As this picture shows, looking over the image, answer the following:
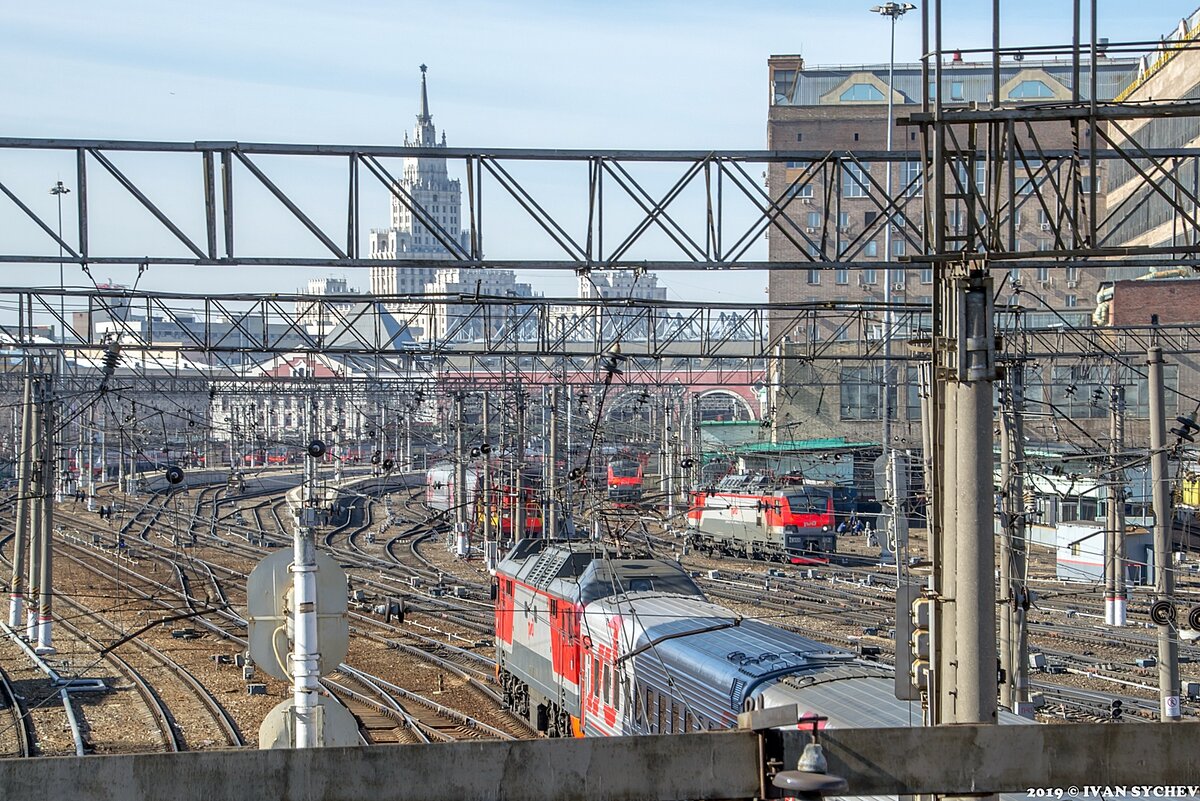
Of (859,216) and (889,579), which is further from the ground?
(859,216)

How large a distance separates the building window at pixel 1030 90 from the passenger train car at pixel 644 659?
49.3 m

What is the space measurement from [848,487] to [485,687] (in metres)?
27.8

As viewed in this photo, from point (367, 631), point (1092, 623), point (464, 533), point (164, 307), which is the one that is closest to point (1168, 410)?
point (1092, 623)

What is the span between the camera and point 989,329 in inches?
300

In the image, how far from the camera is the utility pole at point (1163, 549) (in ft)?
50.9

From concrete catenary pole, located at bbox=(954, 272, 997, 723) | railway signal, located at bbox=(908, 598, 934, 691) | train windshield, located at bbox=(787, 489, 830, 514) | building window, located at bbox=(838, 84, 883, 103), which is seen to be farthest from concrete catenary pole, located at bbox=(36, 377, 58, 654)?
building window, located at bbox=(838, 84, 883, 103)

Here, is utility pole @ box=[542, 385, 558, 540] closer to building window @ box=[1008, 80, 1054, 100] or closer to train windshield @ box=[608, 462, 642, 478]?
train windshield @ box=[608, 462, 642, 478]

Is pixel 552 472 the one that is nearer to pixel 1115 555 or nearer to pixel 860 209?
pixel 1115 555

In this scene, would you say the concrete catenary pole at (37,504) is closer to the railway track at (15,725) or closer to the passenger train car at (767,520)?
the railway track at (15,725)

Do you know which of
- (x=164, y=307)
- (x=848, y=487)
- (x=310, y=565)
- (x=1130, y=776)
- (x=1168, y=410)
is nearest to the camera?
(x=1130, y=776)

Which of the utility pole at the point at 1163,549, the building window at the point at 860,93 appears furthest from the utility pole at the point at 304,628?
the building window at the point at 860,93

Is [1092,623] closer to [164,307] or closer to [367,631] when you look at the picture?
[367,631]

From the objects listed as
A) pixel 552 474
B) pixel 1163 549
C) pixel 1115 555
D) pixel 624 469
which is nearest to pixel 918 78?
pixel 624 469

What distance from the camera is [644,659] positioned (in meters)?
13.8
